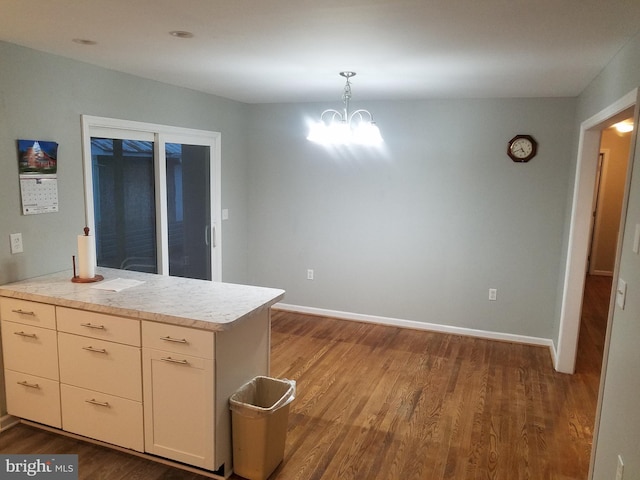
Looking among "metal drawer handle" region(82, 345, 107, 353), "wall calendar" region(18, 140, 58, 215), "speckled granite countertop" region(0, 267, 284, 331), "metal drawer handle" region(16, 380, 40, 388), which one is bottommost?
"metal drawer handle" region(16, 380, 40, 388)

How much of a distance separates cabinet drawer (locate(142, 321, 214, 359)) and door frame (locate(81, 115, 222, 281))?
4.31ft

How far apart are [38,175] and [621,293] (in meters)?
3.28

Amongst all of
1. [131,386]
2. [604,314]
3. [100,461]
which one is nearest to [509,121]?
[604,314]

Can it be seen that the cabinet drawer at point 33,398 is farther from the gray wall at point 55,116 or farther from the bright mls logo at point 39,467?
the gray wall at point 55,116

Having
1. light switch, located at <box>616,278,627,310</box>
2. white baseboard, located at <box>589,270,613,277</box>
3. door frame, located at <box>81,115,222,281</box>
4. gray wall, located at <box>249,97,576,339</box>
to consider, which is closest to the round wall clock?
gray wall, located at <box>249,97,576,339</box>

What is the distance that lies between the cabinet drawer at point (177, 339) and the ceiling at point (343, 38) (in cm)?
148

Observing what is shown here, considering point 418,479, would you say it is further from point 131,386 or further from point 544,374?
point 544,374

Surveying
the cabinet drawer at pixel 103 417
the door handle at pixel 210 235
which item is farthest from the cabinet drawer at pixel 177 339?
the door handle at pixel 210 235

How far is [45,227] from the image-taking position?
2.99 metres

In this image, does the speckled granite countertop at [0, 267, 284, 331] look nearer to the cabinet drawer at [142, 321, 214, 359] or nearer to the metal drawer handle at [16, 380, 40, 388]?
the cabinet drawer at [142, 321, 214, 359]

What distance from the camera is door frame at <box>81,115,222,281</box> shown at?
128 inches

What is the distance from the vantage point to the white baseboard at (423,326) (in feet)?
14.7

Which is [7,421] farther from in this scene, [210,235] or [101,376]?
[210,235]

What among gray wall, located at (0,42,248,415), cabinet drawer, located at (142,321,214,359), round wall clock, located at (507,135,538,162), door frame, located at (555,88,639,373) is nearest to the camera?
cabinet drawer, located at (142,321,214,359)
